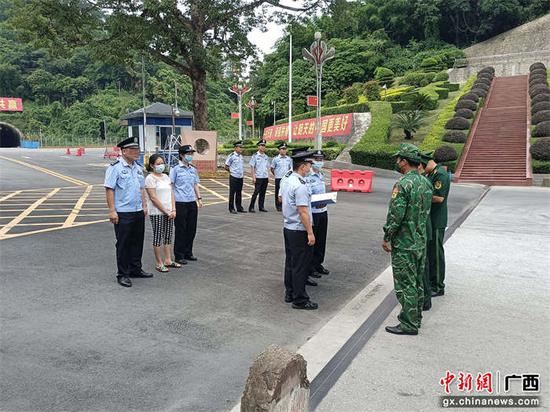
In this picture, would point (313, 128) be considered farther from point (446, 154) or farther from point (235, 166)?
point (235, 166)

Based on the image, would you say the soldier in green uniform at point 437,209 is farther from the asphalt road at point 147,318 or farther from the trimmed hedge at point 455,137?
the trimmed hedge at point 455,137

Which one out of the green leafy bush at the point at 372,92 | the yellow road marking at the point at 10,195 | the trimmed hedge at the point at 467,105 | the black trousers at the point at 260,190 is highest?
the green leafy bush at the point at 372,92

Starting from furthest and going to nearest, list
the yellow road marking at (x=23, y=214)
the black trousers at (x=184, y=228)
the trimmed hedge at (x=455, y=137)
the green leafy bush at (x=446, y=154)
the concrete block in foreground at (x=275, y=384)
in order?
the trimmed hedge at (x=455, y=137) < the green leafy bush at (x=446, y=154) < the yellow road marking at (x=23, y=214) < the black trousers at (x=184, y=228) < the concrete block in foreground at (x=275, y=384)

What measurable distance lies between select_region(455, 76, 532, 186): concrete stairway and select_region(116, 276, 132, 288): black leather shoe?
61.9 feet

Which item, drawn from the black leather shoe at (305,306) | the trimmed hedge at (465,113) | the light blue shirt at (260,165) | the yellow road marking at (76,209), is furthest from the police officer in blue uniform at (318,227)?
the trimmed hedge at (465,113)

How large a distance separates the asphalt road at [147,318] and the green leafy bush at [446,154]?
15487mm

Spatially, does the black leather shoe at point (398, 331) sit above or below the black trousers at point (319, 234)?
below

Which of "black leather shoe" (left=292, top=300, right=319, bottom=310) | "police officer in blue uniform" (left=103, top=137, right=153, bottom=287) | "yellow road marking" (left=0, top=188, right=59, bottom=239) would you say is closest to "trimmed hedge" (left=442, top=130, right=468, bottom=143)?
"yellow road marking" (left=0, top=188, right=59, bottom=239)

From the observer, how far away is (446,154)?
72.6 ft

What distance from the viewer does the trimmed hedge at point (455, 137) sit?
24.1 meters

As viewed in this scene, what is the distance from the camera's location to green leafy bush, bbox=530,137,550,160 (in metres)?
20.2

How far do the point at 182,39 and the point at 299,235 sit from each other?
1608 cm

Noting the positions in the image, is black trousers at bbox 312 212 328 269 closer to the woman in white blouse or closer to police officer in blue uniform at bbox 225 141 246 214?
the woman in white blouse

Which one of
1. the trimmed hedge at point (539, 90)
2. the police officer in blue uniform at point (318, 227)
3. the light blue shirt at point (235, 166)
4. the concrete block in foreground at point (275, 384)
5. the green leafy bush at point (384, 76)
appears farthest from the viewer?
the green leafy bush at point (384, 76)
